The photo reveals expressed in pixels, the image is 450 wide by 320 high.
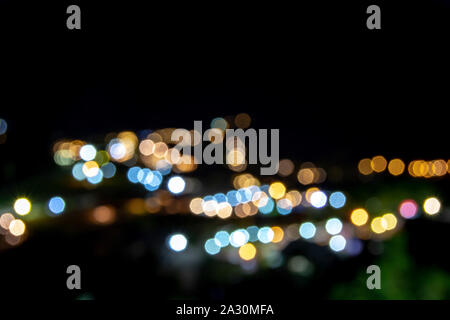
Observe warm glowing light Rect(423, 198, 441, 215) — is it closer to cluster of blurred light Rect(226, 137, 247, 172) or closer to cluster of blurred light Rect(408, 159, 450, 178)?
cluster of blurred light Rect(408, 159, 450, 178)

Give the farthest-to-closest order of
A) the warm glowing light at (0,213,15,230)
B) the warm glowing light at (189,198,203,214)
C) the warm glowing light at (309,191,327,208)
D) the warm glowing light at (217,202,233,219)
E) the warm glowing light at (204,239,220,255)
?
the warm glowing light at (309,191,327,208) → the warm glowing light at (217,202,233,219) → the warm glowing light at (189,198,203,214) → the warm glowing light at (204,239,220,255) → the warm glowing light at (0,213,15,230)

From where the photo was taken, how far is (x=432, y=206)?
3436mm

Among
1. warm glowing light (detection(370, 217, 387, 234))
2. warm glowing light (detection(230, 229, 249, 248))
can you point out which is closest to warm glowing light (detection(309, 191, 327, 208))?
warm glowing light (detection(230, 229, 249, 248))

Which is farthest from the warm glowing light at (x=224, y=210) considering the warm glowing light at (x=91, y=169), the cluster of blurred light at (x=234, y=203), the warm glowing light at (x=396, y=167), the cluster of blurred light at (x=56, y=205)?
the cluster of blurred light at (x=56, y=205)

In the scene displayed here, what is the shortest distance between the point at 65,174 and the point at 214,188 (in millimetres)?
3189

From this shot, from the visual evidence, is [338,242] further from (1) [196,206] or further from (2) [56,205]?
(1) [196,206]

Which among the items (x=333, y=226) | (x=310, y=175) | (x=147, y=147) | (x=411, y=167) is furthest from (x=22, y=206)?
(x=310, y=175)

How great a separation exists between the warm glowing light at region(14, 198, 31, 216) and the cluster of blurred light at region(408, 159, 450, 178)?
280 cm

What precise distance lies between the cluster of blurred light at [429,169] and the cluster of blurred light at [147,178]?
3.00m

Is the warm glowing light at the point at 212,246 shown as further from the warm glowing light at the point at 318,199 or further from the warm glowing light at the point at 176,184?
the warm glowing light at the point at 176,184

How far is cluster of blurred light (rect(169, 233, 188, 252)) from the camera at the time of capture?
12.6ft

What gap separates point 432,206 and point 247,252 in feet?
5.18

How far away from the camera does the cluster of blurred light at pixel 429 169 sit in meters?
3.97

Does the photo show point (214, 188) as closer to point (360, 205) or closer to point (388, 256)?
point (360, 205)
